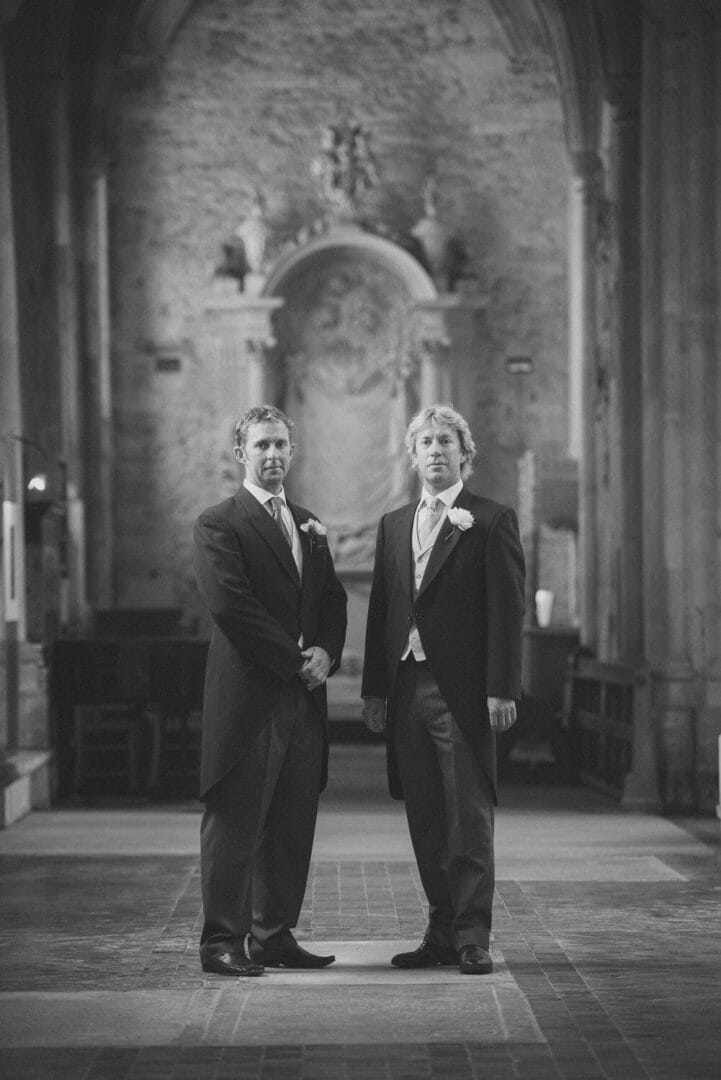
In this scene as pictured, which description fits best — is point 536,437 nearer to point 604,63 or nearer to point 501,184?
point 501,184

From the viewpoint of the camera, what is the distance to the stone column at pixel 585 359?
52.0 feet

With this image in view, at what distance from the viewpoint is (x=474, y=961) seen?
5270 millimetres

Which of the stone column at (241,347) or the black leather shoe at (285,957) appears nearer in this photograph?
the black leather shoe at (285,957)

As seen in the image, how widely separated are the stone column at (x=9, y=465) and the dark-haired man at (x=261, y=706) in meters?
4.93

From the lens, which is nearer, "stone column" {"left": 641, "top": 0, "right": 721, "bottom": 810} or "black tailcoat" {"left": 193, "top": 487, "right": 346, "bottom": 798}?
"black tailcoat" {"left": 193, "top": 487, "right": 346, "bottom": 798}

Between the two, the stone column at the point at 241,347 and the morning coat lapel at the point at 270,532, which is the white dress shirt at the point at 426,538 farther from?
the stone column at the point at 241,347

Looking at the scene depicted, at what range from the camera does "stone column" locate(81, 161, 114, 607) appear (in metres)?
18.1

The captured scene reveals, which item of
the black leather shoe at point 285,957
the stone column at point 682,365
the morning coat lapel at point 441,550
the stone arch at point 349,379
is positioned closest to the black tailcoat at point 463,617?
the morning coat lapel at point 441,550

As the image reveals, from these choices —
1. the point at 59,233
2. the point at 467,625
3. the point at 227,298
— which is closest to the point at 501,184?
the point at 227,298

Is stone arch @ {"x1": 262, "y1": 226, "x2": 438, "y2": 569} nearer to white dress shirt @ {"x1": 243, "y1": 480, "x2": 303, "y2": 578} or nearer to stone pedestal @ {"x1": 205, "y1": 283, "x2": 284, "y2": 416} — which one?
stone pedestal @ {"x1": 205, "y1": 283, "x2": 284, "y2": 416}

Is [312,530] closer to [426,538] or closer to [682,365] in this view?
[426,538]

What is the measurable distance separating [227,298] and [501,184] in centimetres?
302

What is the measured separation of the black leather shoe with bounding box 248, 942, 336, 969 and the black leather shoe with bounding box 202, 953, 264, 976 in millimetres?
59

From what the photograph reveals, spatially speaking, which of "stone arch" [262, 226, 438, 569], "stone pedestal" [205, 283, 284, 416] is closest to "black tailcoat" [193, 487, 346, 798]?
"stone pedestal" [205, 283, 284, 416]
